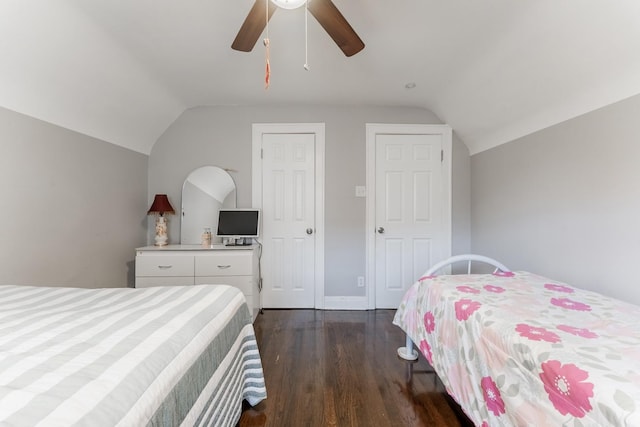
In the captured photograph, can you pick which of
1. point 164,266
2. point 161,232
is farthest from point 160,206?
point 164,266

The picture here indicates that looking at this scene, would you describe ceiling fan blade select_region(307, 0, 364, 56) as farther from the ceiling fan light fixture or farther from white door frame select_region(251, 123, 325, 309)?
white door frame select_region(251, 123, 325, 309)

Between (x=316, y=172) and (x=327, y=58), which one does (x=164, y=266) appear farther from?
(x=327, y=58)

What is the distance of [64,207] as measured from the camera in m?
2.08

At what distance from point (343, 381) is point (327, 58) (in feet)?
7.65

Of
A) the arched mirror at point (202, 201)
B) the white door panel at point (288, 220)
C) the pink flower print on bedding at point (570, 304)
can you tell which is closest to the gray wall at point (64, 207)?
the arched mirror at point (202, 201)

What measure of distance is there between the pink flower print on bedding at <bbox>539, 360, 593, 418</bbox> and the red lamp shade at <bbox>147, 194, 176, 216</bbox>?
308 cm

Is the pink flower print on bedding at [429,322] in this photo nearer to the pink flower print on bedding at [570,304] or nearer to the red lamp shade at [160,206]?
the pink flower print on bedding at [570,304]

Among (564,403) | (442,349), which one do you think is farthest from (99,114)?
(564,403)

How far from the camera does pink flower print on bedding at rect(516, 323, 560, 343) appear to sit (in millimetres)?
1009

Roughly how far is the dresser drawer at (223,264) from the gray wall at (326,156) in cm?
72

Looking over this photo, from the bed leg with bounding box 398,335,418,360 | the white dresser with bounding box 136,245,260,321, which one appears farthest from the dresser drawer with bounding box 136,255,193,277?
the bed leg with bounding box 398,335,418,360

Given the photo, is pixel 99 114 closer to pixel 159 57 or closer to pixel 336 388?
pixel 159 57

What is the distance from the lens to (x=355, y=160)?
10.1 feet

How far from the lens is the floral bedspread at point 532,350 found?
2.60 feet
